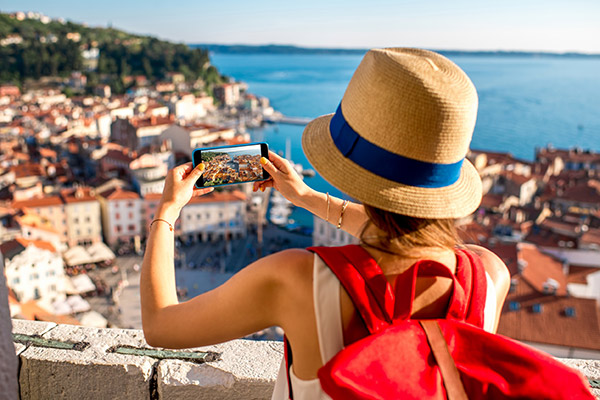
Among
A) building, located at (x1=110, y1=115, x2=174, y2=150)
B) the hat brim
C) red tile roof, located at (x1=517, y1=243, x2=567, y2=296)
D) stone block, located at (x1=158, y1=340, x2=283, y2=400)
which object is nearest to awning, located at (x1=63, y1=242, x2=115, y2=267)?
red tile roof, located at (x1=517, y1=243, x2=567, y2=296)

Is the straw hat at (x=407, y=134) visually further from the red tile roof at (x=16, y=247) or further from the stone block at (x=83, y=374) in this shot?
the red tile roof at (x=16, y=247)

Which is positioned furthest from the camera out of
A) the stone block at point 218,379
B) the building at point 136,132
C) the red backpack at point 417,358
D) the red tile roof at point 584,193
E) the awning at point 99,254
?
the building at point 136,132

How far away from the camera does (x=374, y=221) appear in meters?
0.65

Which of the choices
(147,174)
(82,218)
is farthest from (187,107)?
(82,218)

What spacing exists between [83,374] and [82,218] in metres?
15.8

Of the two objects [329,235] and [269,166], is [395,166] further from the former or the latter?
[329,235]

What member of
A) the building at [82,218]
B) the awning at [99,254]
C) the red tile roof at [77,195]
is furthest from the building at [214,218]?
the awning at [99,254]

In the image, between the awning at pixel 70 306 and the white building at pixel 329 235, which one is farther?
the white building at pixel 329 235

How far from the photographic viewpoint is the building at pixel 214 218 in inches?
647

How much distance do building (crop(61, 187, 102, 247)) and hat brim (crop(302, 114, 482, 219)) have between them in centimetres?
1621

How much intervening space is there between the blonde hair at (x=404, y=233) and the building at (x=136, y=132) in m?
26.3

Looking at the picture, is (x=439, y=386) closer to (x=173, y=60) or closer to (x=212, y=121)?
(x=212, y=121)

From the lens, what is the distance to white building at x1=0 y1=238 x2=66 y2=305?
34.9 ft

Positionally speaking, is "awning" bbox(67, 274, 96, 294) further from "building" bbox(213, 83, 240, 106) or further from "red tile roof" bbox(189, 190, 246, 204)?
"building" bbox(213, 83, 240, 106)
